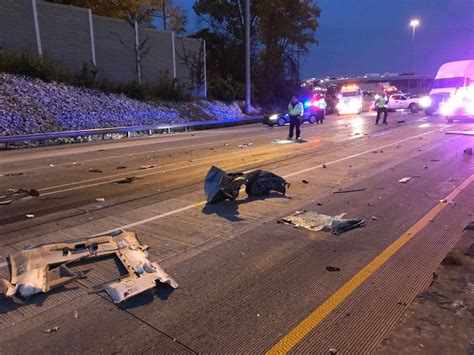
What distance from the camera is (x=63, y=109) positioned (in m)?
23.1

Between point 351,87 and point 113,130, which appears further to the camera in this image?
point 351,87

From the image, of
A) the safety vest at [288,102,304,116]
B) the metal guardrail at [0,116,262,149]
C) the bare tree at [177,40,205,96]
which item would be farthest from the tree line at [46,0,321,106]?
the safety vest at [288,102,304,116]

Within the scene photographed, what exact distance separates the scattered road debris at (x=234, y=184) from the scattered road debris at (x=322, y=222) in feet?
4.45

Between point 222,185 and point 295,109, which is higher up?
point 295,109

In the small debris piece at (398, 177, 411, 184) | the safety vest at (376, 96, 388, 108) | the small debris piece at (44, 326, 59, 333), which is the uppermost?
the safety vest at (376, 96, 388, 108)

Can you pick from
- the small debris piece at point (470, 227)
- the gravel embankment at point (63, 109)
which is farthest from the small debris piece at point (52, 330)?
the gravel embankment at point (63, 109)

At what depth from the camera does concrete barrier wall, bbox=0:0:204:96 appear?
2384cm

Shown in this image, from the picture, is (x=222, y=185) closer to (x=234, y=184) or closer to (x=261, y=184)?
(x=234, y=184)

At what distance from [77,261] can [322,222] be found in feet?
11.1

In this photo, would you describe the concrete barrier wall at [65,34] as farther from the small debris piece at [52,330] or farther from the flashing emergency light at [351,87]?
the small debris piece at [52,330]

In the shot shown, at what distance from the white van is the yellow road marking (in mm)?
21961

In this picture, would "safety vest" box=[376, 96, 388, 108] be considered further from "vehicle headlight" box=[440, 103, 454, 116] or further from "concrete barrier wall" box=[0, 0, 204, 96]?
"concrete barrier wall" box=[0, 0, 204, 96]

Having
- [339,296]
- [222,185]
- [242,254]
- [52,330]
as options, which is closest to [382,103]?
[222,185]

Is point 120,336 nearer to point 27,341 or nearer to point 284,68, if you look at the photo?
point 27,341
